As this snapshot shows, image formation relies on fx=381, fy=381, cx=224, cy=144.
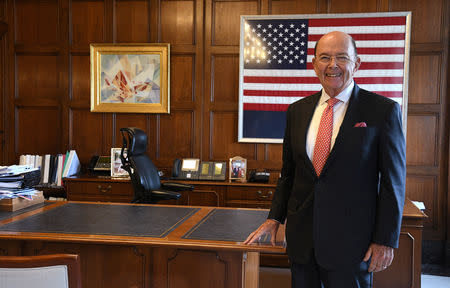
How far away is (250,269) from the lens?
2049 mm

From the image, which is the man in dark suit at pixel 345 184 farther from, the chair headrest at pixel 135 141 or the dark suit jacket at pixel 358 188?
the chair headrest at pixel 135 141

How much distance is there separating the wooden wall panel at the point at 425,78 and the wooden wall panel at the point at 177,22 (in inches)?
95.6

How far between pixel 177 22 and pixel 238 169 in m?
1.82

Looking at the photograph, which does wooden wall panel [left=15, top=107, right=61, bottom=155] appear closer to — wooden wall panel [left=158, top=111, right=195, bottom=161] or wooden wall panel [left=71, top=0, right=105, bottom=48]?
wooden wall panel [left=71, top=0, right=105, bottom=48]

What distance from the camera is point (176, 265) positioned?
71.8 inches

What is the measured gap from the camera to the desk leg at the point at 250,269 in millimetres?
1824

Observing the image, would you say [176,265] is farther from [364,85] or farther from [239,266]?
[364,85]

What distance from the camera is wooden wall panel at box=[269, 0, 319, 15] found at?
13.6ft

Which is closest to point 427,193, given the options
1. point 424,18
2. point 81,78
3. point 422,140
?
point 422,140


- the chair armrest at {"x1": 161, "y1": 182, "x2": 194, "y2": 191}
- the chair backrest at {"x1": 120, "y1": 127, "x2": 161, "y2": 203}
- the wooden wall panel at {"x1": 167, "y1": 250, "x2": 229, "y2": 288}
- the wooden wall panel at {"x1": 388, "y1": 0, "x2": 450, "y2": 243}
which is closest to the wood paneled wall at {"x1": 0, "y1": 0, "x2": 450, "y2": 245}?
the wooden wall panel at {"x1": 388, "y1": 0, "x2": 450, "y2": 243}

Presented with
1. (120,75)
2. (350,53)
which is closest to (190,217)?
(350,53)

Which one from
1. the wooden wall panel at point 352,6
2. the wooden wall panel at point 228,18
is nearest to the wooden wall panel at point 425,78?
the wooden wall panel at point 352,6

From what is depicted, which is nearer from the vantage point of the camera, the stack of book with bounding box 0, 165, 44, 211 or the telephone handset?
the stack of book with bounding box 0, 165, 44, 211

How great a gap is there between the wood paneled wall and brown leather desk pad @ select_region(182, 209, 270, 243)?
2011 millimetres
